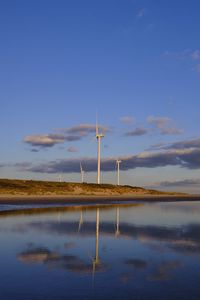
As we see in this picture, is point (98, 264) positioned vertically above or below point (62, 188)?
below

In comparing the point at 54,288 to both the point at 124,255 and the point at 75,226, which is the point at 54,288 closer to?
the point at 124,255

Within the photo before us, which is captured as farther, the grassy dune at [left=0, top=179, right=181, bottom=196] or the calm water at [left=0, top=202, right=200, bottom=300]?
the grassy dune at [left=0, top=179, right=181, bottom=196]

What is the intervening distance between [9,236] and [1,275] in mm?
8168

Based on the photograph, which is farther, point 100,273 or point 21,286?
point 100,273

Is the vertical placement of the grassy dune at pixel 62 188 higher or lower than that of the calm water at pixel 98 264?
higher

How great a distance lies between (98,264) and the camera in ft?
40.9

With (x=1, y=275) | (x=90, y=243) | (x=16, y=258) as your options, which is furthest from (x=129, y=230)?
(x=1, y=275)

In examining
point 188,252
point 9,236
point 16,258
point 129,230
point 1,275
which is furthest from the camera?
point 129,230

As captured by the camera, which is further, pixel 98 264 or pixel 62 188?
pixel 62 188

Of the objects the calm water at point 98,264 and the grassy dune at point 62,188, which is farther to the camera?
the grassy dune at point 62,188

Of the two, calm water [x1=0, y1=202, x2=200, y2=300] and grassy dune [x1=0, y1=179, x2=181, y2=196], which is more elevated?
grassy dune [x1=0, y1=179, x2=181, y2=196]

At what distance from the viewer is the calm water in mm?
9258

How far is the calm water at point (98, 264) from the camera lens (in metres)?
9.26

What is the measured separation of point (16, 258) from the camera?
1338 centimetres
